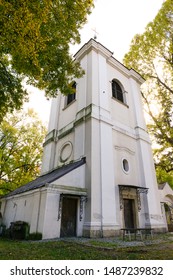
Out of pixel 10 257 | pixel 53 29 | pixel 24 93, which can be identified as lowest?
pixel 10 257

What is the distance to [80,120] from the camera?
500 inches

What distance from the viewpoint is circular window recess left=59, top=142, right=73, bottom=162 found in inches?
515

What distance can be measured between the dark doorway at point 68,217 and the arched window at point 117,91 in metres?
9.73

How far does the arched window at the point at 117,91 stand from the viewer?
15945mm

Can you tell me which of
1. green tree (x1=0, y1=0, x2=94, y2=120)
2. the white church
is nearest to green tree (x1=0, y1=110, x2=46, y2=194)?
the white church

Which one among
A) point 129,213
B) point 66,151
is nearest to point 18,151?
point 66,151

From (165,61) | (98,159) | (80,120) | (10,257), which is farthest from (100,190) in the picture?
(165,61)

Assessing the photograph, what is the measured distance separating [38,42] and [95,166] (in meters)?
6.92

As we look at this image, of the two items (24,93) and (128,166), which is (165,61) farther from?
(24,93)

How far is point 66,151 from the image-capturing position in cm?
1355

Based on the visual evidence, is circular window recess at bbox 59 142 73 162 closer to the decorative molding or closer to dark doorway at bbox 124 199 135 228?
the decorative molding

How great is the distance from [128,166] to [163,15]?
443 inches

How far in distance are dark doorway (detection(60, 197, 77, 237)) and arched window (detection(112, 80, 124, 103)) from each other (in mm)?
9733

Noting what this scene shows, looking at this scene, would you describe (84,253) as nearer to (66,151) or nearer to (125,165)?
(125,165)
